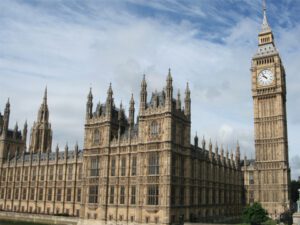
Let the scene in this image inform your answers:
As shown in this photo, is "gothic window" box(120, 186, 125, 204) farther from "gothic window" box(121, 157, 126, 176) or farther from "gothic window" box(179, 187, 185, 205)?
"gothic window" box(179, 187, 185, 205)

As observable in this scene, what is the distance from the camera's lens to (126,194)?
65188mm

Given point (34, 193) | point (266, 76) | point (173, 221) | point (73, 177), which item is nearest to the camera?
point (173, 221)

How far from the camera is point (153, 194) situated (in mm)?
61938

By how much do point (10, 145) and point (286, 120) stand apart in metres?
87.4

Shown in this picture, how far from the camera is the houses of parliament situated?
63031mm

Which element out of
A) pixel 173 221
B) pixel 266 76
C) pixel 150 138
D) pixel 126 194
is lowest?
pixel 173 221

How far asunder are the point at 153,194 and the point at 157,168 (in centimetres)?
444

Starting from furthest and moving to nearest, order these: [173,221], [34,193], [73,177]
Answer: [34,193]
[73,177]
[173,221]

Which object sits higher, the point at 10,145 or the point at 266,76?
the point at 266,76

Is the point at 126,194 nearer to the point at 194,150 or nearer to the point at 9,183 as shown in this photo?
the point at 194,150

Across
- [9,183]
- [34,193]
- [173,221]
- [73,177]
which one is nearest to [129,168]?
[173,221]

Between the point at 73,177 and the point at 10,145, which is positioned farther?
the point at 10,145

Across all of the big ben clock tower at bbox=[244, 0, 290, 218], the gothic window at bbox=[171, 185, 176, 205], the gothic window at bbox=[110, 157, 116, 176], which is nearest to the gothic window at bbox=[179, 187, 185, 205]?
the gothic window at bbox=[171, 185, 176, 205]

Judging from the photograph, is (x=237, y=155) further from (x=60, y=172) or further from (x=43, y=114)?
(x=43, y=114)
